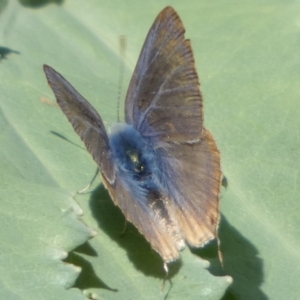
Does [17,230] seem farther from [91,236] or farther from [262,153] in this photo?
[262,153]

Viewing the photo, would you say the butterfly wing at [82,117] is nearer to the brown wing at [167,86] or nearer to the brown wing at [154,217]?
the brown wing at [154,217]

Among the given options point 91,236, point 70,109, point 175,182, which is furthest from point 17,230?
point 175,182

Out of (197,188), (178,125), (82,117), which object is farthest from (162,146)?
(82,117)

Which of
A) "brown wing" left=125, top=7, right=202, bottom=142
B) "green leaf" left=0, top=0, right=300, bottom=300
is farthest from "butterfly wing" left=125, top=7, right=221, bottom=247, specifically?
"green leaf" left=0, top=0, right=300, bottom=300

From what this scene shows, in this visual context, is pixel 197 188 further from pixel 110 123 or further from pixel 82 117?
pixel 110 123

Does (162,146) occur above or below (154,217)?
above

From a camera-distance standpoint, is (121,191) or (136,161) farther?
(136,161)
